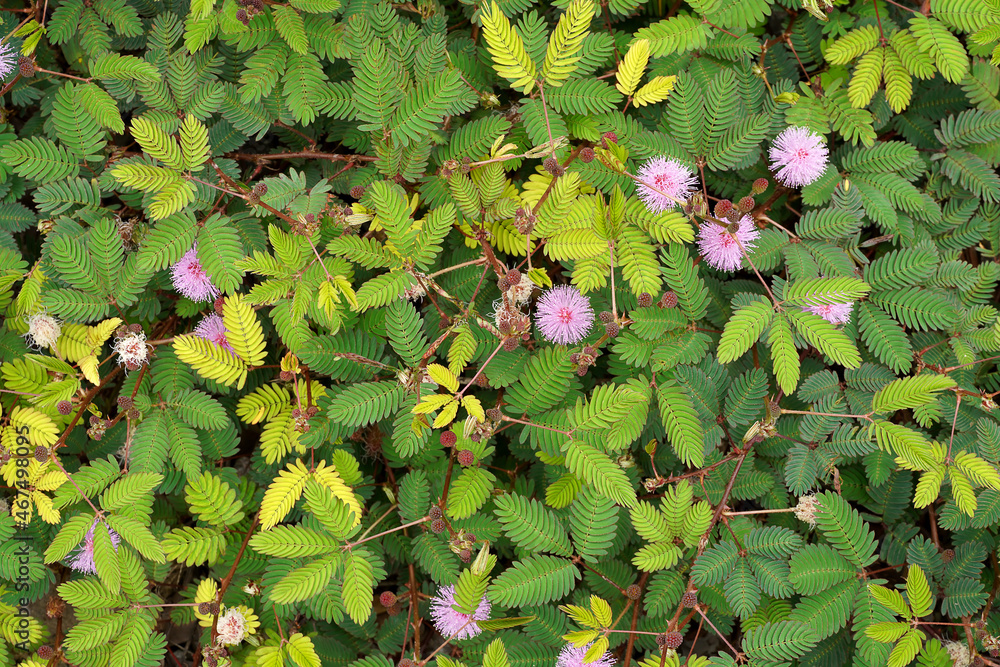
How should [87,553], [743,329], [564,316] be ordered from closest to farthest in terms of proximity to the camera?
[743,329] → [564,316] → [87,553]

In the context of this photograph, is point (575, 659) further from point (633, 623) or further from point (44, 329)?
point (44, 329)

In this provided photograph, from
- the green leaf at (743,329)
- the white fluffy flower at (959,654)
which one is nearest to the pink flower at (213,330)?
the green leaf at (743,329)

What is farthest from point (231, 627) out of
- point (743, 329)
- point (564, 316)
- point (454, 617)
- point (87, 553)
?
point (743, 329)

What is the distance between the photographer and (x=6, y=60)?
2.37 metres

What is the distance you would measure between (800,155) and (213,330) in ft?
6.93

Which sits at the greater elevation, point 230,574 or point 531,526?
point 531,526

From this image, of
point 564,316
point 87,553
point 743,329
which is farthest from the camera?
point 87,553

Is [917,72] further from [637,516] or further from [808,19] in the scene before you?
[637,516]

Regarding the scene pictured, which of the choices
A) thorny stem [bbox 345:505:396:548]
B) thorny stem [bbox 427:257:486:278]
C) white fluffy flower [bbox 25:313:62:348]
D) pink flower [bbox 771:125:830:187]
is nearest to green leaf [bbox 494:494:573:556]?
thorny stem [bbox 345:505:396:548]

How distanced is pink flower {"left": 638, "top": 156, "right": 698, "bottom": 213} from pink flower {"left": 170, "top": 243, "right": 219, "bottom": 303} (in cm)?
148

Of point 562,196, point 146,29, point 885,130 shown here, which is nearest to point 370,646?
point 562,196

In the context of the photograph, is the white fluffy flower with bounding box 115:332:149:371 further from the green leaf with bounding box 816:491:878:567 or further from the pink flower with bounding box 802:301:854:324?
the green leaf with bounding box 816:491:878:567

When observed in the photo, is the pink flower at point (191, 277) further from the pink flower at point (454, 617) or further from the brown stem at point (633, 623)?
the brown stem at point (633, 623)

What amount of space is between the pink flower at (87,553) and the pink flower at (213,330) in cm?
71
